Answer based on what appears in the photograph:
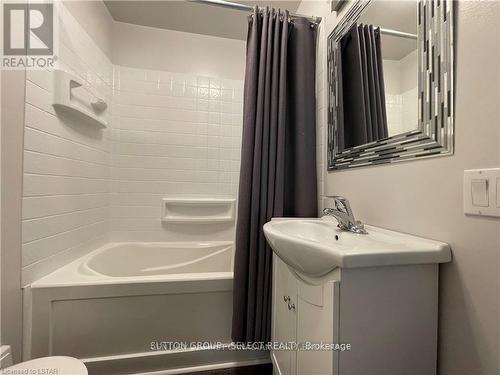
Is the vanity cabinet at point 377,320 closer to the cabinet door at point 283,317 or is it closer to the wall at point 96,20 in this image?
the cabinet door at point 283,317

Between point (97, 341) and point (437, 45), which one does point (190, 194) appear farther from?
point (437, 45)

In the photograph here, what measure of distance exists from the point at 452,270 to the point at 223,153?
175cm

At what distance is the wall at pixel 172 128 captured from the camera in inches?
74.9

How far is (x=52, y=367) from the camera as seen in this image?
0.74 m

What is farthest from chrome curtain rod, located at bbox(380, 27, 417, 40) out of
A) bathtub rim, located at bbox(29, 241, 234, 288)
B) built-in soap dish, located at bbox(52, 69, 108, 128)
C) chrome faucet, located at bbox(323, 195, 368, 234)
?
built-in soap dish, located at bbox(52, 69, 108, 128)

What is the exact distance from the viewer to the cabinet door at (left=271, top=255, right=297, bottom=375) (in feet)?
2.75

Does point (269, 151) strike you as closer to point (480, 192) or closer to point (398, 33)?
point (398, 33)

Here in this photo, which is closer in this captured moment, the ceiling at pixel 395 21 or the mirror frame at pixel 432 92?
the mirror frame at pixel 432 92

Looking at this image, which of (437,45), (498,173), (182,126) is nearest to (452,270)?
(498,173)

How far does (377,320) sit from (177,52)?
229 cm

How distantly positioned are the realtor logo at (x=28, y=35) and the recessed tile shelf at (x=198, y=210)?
3.82ft

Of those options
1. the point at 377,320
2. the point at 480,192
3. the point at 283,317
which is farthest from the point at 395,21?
the point at 283,317

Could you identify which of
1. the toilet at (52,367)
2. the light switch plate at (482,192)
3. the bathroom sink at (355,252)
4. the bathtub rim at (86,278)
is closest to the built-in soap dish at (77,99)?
the bathtub rim at (86,278)

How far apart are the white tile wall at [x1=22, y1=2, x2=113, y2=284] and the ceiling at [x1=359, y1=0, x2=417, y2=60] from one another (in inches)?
60.3
